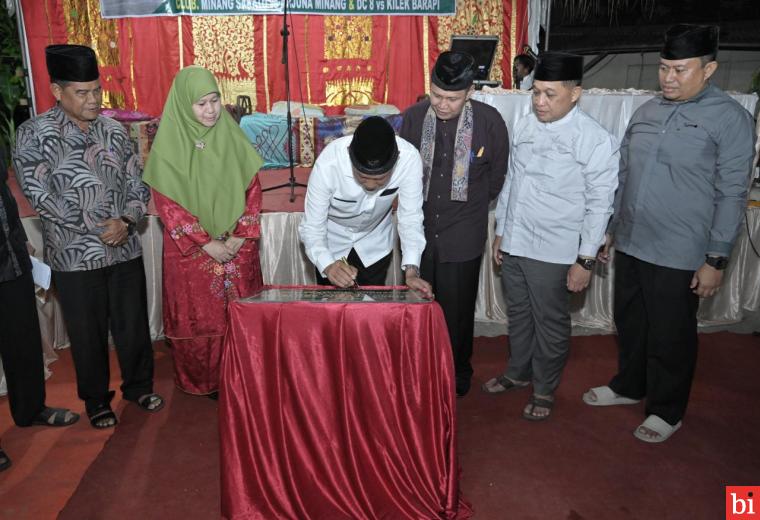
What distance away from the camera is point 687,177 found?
6.81 ft

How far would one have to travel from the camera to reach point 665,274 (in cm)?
218

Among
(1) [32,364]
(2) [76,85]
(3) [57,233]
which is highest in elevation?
(2) [76,85]

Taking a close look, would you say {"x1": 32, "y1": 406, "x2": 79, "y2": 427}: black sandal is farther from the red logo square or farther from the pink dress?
the red logo square

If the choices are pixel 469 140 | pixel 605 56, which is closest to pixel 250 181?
pixel 469 140

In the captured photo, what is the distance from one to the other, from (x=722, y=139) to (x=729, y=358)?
5.36 ft

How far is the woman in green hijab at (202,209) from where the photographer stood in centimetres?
221

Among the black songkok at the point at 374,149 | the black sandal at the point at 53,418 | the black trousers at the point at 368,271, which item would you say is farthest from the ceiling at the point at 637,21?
the black sandal at the point at 53,418

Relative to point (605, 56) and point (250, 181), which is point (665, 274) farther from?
point (605, 56)

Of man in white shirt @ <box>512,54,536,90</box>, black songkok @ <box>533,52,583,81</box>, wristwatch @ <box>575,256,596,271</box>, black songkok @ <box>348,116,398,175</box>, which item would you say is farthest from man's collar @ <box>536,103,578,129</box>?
man in white shirt @ <box>512,54,536,90</box>

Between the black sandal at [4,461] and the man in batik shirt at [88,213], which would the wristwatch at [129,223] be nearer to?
the man in batik shirt at [88,213]

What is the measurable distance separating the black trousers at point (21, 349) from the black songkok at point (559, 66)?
6.75ft

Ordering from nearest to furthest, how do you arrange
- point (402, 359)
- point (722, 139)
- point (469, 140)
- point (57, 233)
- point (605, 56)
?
1. point (402, 359)
2. point (722, 139)
3. point (57, 233)
4. point (469, 140)
5. point (605, 56)

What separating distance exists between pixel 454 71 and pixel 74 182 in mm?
1451

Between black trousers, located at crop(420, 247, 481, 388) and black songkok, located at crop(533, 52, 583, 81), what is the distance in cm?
80
